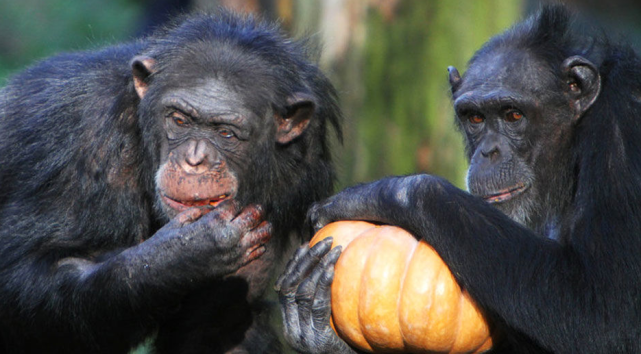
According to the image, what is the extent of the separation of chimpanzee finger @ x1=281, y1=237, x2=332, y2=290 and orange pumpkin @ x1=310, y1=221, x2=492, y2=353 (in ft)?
0.30

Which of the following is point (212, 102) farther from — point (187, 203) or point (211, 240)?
point (211, 240)

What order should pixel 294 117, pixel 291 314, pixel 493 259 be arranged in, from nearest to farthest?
pixel 493 259, pixel 291 314, pixel 294 117

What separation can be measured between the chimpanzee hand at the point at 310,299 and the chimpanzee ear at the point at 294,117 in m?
1.07

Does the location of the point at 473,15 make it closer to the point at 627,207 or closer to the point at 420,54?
the point at 420,54

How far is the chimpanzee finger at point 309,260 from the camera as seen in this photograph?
4.67 m

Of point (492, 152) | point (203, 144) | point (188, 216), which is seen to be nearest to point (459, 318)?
point (492, 152)

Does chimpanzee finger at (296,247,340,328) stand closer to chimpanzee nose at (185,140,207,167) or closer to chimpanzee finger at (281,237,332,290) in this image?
chimpanzee finger at (281,237,332,290)

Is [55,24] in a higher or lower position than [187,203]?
higher

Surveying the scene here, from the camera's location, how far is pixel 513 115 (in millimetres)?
5184

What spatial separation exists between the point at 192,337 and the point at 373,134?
297cm

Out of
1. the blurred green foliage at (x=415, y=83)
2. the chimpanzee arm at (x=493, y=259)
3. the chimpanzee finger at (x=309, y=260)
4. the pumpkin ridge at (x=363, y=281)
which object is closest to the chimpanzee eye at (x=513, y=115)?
the chimpanzee arm at (x=493, y=259)

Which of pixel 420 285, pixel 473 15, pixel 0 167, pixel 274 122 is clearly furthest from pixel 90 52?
pixel 473 15

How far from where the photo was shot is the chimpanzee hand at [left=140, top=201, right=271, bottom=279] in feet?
15.4

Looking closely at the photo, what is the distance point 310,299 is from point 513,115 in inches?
59.2
